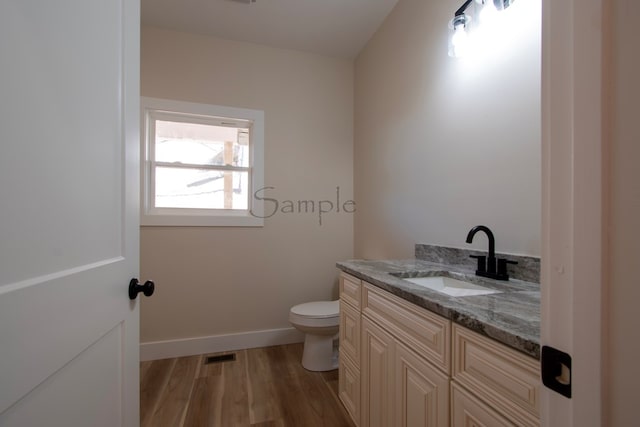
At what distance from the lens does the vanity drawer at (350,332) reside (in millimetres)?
1404

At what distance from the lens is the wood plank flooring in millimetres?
1490

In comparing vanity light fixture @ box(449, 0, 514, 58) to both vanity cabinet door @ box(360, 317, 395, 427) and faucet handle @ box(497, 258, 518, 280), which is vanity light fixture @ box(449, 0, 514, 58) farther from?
vanity cabinet door @ box(360, 317, 395, 427)

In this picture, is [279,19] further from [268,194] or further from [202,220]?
[202,220]

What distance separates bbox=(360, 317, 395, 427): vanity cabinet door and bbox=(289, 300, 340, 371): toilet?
1.87 ft

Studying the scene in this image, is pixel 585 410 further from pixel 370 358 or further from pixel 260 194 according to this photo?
pixel 260 194

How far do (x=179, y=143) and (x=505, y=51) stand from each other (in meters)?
2.35

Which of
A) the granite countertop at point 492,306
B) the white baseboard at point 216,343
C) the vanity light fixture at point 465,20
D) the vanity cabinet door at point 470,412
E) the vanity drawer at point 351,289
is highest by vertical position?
the vanity light fixture at point 465,20


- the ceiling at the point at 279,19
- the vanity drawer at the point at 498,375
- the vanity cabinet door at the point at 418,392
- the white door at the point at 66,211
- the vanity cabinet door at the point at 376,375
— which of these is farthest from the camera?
the ceiling at the point at 279,19

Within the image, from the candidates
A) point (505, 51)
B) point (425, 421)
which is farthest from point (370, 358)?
point (505, 51)

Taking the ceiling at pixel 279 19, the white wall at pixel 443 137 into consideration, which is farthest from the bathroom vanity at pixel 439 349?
the ceiling at pixel 279 19

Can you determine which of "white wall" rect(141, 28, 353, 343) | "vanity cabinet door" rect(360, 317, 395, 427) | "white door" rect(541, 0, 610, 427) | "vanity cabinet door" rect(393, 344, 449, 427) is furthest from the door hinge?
"white wall" rect(141, 28, 353, 343)

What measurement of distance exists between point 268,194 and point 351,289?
1.28 m

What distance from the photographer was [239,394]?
1.70 m

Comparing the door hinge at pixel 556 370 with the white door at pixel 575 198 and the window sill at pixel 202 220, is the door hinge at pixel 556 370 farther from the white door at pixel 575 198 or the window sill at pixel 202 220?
the window sill at pixel 202 220
